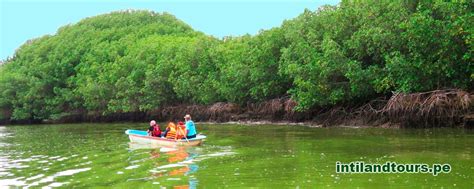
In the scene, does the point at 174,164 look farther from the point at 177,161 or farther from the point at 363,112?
the point at 363,112

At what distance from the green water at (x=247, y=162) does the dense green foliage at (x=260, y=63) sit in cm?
423

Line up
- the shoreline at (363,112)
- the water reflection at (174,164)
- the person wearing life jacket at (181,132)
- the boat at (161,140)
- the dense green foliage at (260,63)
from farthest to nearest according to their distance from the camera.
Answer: the dense green foliage at (260,63), the shoreline at (363,112), the person wearing life jacket at (181,132), the boat at (161,140), the water reflection at (174,164)

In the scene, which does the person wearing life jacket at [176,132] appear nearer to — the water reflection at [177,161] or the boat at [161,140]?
the boat at [161,140]

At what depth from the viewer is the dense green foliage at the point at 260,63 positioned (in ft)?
79.5

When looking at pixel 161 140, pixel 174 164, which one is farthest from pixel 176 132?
pixel 174 164

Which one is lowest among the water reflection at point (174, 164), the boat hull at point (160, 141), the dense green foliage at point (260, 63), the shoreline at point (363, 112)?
the water reflection at point (174, 164)

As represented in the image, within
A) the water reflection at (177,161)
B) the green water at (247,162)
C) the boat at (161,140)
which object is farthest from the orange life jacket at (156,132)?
the green water at (247,162)

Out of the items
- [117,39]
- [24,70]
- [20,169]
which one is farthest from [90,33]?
[20,169]

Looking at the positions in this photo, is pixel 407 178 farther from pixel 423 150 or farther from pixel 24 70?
pixel 24 70

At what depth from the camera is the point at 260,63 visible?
37.3 meters

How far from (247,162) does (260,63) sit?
2284 cm

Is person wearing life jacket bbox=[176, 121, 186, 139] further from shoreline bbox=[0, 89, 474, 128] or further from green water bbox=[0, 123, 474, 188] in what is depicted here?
shoreline bbox=[0, 89, 474, 128]

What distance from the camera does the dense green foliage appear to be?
24234mm

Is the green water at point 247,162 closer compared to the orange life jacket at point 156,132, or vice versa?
the green water at point 247,162
